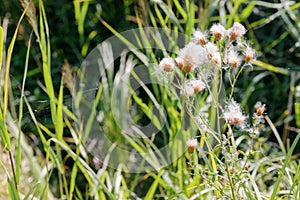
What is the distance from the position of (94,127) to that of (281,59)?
69 centimetres

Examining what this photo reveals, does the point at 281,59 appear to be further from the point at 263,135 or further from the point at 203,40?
the point at 203,40

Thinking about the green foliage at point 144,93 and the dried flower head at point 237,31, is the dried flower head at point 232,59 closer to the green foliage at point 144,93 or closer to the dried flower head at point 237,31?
the dried flower head at point 237,31

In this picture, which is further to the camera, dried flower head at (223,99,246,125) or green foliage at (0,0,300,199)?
green foliage at (0,0,300,199)

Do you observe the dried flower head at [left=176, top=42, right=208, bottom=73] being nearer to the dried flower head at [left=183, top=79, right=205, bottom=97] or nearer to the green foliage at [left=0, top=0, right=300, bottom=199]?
the dried flower head at [left=183, top=79, right=205, bottom=97]

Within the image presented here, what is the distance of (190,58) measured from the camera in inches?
32.8

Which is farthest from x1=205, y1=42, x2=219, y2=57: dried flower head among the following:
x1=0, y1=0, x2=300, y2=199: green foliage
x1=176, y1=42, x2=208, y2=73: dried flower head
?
x1=0, y1=0, x2=300, y2=199: green foliage

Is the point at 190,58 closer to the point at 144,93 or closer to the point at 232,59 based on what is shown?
the point at 232,59

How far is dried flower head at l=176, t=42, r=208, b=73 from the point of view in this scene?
2.72 feet

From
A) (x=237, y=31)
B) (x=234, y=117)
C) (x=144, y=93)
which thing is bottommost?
(x=144, y=93)

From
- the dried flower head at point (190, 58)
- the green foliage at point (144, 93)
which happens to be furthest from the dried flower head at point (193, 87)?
the green foliage at point (144, 93)

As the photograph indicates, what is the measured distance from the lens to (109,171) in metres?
1.51

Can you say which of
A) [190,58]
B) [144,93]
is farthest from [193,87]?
[144,93]

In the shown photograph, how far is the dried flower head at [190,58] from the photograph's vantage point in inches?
32.7

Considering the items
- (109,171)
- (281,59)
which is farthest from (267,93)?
(109,171)
